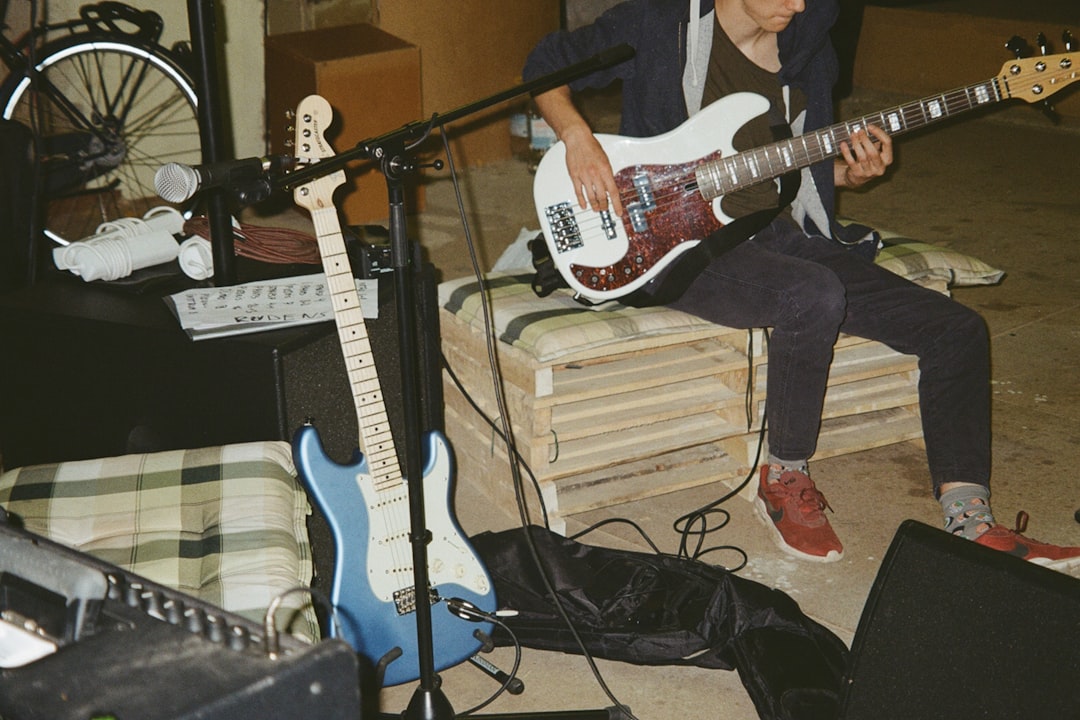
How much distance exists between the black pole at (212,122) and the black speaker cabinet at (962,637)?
141 centimetres

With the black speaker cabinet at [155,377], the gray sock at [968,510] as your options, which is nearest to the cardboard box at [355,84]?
the black speaker cabinet at [155,377]

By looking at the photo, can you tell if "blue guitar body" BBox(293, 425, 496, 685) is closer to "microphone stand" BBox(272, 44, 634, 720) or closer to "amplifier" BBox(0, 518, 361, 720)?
"microphone stand" BBox(272, 44, 634, 720)

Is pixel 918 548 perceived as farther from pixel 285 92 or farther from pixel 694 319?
pixel 285 92

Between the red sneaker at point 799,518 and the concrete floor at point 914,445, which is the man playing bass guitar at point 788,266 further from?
the concrete floor at point 914,445

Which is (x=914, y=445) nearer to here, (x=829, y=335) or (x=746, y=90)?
(x=829, y=335)

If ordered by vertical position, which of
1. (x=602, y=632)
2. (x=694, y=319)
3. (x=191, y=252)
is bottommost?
(x=602, y=632)

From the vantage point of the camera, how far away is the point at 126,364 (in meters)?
2.14

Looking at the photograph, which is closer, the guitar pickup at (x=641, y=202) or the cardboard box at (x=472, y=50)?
the guitar pickup at (x=641, y=202)

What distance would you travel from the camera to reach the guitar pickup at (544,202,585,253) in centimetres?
238

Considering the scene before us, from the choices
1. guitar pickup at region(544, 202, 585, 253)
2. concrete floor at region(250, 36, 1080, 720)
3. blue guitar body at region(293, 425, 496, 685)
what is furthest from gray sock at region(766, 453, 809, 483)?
blue guitar body at region(293, 425, 496, 685)

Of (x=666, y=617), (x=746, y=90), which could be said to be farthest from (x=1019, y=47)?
(x=666, y=617)

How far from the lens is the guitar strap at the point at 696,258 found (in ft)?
7.87

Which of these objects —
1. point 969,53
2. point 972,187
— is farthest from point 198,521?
point 969,53

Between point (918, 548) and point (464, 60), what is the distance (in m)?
3.82
